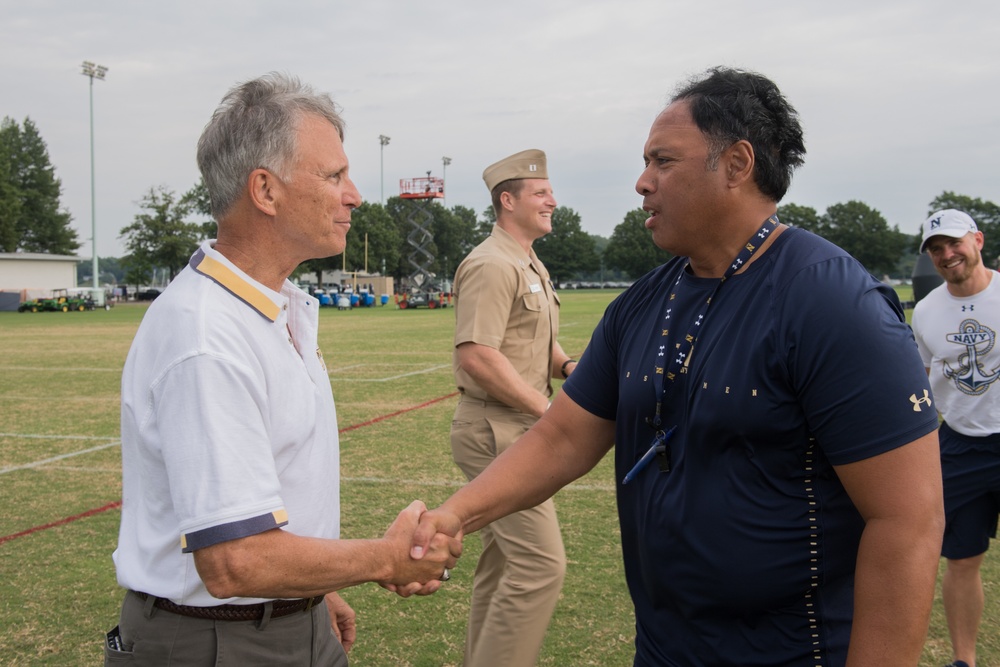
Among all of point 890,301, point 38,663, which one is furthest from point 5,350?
point 890,301

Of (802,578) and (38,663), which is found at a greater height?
(802,578)

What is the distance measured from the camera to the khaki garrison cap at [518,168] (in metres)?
4.84

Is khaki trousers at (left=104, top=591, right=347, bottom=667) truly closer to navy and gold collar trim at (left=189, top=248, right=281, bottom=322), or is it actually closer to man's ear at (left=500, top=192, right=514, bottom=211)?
navy and gold collar trim at (left=189, top=248, right=281, bottom=322)

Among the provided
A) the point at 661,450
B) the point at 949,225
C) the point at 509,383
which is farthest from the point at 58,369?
the point at 661,450

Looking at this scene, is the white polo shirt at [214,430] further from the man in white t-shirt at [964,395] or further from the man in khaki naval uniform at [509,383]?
the man in white t-shirt at [964,395]

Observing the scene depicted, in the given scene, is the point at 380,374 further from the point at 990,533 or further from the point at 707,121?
the point at 707,121

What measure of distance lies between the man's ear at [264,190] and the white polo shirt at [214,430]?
0.18 metres

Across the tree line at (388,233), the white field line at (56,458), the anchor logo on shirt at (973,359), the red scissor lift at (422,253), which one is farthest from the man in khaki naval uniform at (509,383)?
the red scissor lift at (422,253)

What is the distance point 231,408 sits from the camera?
1932 millimetres

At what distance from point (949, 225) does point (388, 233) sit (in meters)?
94.7

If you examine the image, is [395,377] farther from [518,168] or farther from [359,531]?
[518,168]

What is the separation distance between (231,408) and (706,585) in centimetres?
121

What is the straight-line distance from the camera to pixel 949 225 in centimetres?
492

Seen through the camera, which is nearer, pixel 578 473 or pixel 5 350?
pixel 578 473
